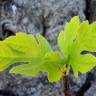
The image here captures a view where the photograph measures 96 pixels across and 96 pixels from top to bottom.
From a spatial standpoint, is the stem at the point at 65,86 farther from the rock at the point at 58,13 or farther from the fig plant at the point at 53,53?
the rock at the point at 58,13

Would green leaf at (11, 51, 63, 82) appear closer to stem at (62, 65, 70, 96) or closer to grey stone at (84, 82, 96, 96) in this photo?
stem at (62, 65, 70, 96)

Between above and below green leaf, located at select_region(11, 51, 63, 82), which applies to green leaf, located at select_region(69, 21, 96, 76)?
above

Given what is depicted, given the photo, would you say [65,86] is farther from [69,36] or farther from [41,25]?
[41,25]

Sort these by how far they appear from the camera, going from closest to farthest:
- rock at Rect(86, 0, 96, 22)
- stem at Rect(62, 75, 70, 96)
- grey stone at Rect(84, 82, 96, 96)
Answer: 1. stem at Rect(62, 75, 70, 96)
2. grey stone at Rect(84, 82, 96, 96)
3. rock at Rect(86, 0, 96, 22)

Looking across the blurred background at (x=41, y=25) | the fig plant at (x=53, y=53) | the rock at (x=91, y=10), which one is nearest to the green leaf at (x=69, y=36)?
the fig plant at (x=53, y=53)

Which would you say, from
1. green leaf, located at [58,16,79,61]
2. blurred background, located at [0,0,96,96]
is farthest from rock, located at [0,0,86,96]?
green leaf, located at [58,16,79,61]

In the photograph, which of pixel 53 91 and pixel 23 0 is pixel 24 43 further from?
pixel 23 0

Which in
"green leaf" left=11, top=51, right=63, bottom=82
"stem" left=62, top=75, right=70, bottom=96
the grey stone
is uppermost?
"green leaf" left=11, top=51, right=63, bottom=82

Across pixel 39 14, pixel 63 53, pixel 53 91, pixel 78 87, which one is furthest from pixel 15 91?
pixel 63 53
